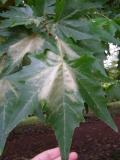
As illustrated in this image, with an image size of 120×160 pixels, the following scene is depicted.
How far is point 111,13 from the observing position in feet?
6.07

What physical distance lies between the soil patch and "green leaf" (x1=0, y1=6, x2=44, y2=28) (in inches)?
147

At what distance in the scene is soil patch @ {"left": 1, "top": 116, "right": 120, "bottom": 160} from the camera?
4.96 meters

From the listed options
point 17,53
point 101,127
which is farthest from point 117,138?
point 17,53

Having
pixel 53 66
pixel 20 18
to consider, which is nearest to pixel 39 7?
pixel 20 18

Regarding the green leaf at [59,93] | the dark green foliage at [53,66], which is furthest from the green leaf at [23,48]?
the green leaf at [59,93]

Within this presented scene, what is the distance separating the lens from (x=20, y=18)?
1064 mm

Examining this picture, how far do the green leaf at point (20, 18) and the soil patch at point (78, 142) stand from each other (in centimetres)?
373

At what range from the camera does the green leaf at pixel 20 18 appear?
1.02 meters

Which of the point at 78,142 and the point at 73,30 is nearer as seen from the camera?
the point at 73,30

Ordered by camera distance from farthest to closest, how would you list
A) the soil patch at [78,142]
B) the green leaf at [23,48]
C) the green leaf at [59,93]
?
the soil patch at [78,142] → the green leaf at [23,48] → the green leaf at [59,93]

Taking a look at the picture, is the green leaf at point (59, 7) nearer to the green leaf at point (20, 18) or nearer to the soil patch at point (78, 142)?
the green leaf at point (20, 18)

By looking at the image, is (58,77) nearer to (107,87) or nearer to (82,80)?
(82,80)

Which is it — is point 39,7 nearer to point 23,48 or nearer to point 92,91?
point 23,48

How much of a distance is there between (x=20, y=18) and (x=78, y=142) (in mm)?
4542
